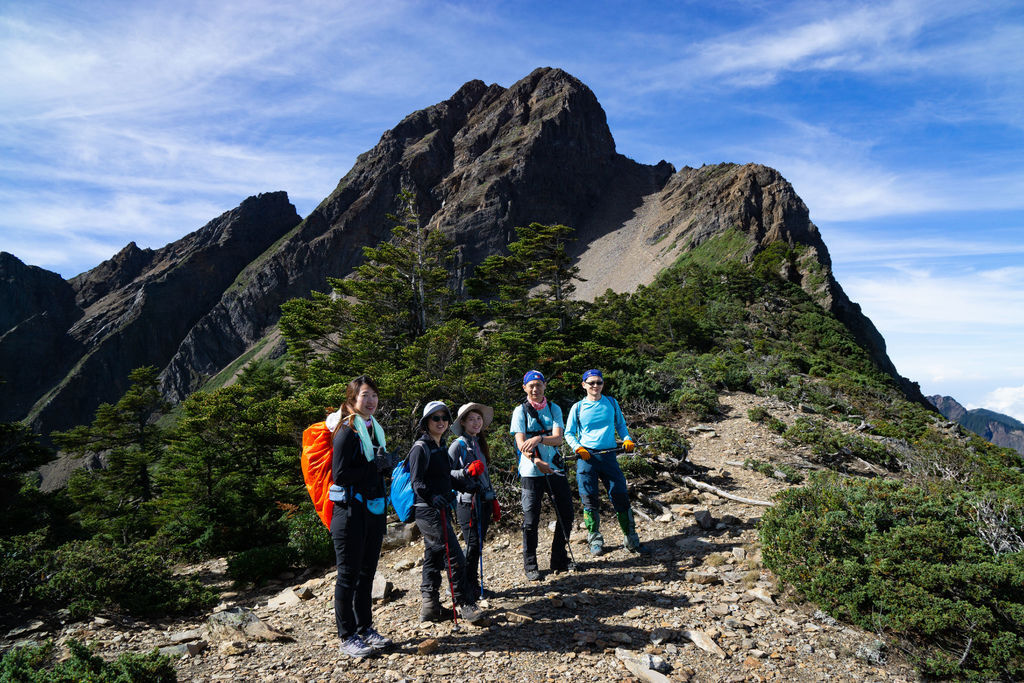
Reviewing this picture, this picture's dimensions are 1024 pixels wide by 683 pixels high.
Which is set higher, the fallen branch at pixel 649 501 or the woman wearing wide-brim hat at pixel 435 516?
the woman wearing wide-brim hat at pixel 435 516

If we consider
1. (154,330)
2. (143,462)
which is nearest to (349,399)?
(143,462)

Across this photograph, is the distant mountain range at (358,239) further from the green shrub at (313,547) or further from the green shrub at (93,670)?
the green shrub at (93,670)

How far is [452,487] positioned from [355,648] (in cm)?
135

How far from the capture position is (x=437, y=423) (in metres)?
4.20

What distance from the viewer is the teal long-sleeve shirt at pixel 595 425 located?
206 inches

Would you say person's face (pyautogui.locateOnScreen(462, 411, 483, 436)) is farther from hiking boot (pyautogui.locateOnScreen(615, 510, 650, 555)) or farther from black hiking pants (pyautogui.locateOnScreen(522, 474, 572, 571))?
hiking boot (pyautogui.locateOnScreen(615, 510, 650, 555))

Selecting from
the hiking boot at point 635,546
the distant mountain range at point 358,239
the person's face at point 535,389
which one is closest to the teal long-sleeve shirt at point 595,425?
the person's face at point 535,389

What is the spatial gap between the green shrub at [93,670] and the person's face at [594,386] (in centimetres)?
413

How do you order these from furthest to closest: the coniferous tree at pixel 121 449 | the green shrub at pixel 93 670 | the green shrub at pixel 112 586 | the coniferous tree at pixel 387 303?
the coniferous tree at pixel 387 303
the coniferous tree at pixel 121 449
the green shrub at pixel 112 586
the green shrub at pixel 93 670

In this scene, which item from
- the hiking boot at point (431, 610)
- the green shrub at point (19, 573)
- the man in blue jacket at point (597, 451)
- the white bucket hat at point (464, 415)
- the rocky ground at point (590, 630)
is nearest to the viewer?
the rocky ground at point (590, 630)

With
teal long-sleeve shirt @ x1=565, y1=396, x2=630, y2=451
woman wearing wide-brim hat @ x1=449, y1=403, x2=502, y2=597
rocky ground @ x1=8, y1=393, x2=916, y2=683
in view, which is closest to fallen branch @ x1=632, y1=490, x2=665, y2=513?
rocky ground @ x1=8, y1=393, x2=916, y2=683

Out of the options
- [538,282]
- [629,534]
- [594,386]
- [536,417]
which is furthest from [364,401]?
[538,282]

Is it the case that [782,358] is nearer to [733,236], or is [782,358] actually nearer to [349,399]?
[349,399]

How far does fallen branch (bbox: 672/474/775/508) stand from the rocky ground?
119 millimetres
